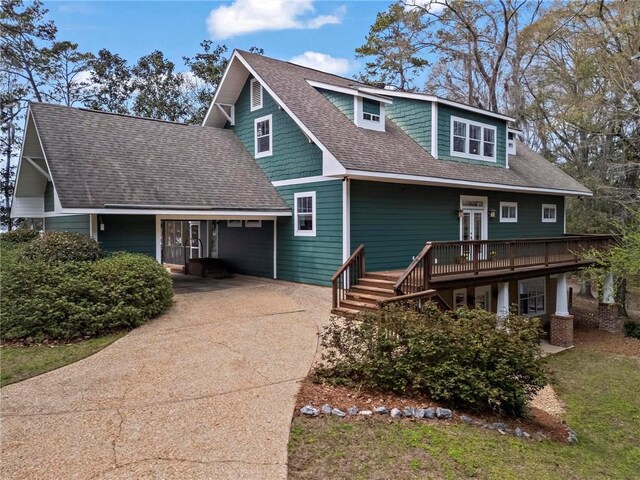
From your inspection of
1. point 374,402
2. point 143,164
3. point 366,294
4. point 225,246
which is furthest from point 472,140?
point 374,402

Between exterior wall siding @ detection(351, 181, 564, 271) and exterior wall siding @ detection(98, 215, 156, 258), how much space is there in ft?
17.9

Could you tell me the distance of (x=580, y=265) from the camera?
51.2ft

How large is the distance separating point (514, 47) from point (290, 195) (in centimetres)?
2055

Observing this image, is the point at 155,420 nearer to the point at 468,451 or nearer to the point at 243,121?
the point at 468,451

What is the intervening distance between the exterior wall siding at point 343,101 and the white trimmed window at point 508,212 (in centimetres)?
705

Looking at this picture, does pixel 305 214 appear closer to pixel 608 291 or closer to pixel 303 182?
pixel 303 182

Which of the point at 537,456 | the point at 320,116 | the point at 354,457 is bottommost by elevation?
the point at 537,456

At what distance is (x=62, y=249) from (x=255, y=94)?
8893 mm

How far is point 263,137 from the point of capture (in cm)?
1561

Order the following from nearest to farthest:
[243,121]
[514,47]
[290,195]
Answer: [290,195] < [243,121] < [514,47]

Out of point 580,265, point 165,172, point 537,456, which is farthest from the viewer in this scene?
point 580,265

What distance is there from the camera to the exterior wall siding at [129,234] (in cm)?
1129

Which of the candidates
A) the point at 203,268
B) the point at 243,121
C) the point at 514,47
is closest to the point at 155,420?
the point at 203,268

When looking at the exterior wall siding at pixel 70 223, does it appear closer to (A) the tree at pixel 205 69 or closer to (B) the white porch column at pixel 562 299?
(B) the white porch column at pixel 562 299
